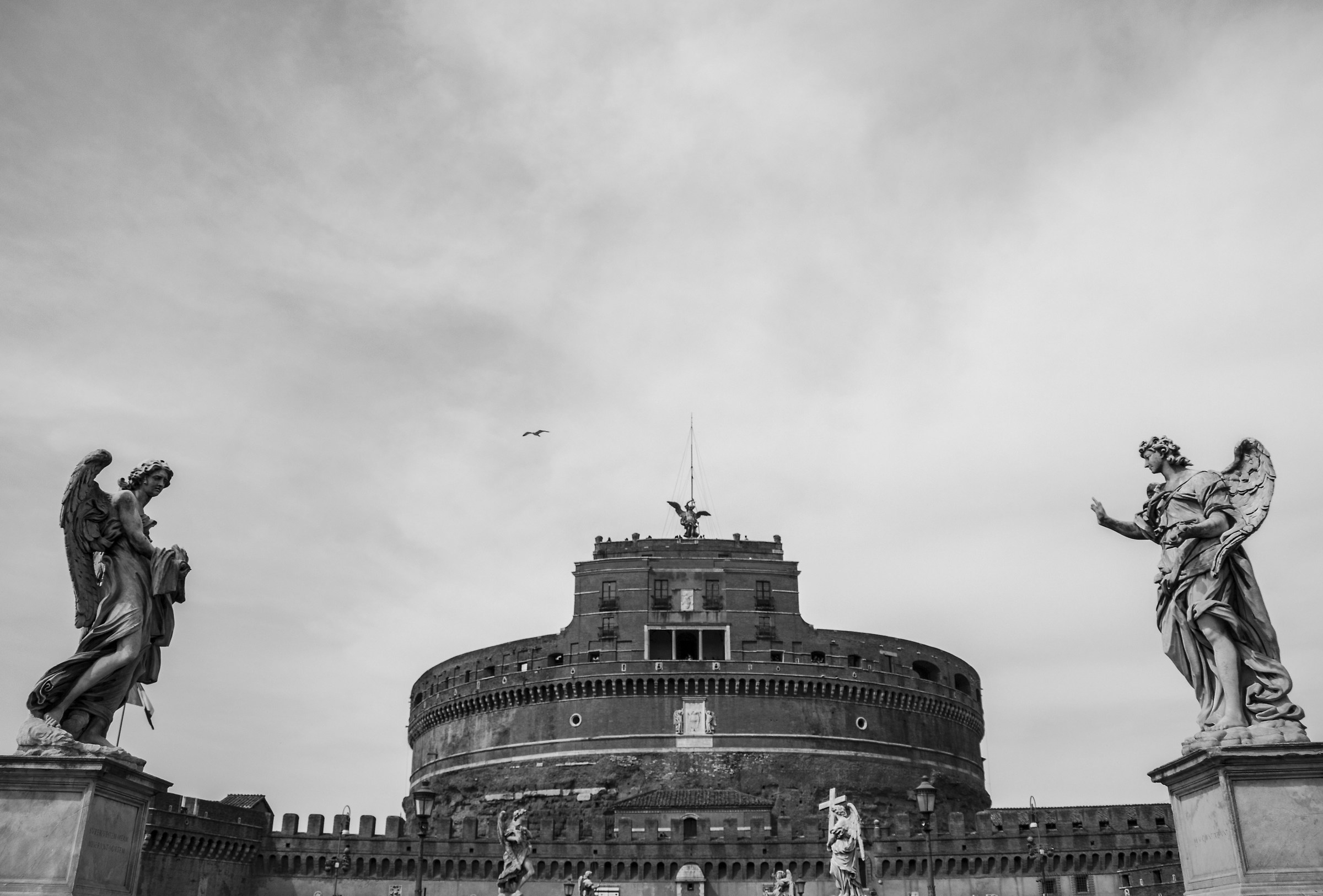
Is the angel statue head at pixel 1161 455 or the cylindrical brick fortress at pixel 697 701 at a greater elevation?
the cylindrical brick fortress at pixel 697 701

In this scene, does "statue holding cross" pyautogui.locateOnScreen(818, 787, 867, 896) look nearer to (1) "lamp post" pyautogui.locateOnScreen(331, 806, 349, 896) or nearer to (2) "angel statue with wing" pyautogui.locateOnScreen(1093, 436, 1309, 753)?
(2) "angel statue with wing" pyautogui.locateOnScreen(1093, 436, 1309, 753)

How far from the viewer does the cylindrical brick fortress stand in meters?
58.2

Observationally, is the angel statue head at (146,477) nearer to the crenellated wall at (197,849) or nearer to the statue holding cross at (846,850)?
the statue holding cross at (846,850)

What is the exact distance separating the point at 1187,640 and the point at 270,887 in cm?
5161

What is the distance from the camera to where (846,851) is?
47.4ft

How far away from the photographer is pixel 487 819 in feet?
193

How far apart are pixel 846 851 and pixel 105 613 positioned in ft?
32.5

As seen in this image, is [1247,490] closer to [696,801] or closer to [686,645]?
[696,801]

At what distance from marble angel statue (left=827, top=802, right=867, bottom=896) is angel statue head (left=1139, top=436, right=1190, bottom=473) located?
7.41 meters

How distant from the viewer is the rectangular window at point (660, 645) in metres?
62.4

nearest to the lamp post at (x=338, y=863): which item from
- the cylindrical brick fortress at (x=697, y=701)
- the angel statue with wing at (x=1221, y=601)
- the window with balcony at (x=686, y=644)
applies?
the cylindrical brick fortress at (x=697, y=701)

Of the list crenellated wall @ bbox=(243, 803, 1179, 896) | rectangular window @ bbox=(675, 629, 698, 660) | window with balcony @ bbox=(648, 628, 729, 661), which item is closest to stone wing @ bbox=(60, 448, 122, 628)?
crenellated wall @ bbox=(243, 803, 1179, 896)

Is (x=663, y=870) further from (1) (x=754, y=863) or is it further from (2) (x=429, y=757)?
(2) (x=429, y=757)

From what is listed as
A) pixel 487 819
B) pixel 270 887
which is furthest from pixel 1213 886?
pixel 487 819
